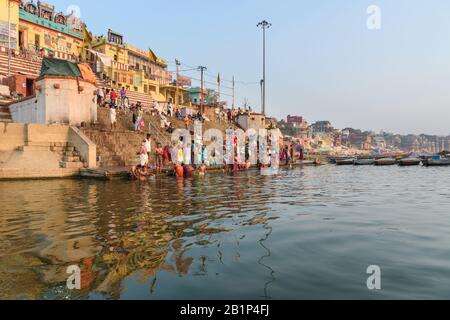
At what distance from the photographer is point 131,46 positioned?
60.6 m

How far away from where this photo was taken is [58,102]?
19.9 meters

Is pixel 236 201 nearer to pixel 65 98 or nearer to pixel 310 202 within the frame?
pixel 310 202

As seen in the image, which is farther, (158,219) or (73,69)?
(73,69)

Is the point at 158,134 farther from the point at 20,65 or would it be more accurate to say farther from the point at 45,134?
the point at 20,65

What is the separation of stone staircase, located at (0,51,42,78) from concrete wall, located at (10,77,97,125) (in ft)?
47.7

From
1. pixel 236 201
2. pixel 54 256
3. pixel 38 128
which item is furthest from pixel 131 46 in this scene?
pixel 54 256

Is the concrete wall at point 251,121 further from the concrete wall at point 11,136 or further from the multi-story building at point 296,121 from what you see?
the multi-story building at point 296,121

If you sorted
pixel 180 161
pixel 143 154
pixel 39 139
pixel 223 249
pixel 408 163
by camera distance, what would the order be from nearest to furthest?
pixel 223 249 → pixel 143 154 → pixel 39 139 → pixel 180 161 → pixel 408 163

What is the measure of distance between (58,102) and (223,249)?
723 inches

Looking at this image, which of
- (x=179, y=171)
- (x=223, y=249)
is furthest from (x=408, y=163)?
(x=223, y=249)

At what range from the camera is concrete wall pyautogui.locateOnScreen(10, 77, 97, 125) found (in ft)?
64.9

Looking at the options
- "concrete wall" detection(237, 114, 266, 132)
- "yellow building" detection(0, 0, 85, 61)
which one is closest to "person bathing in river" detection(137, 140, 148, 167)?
"yellow building" detection(0, 0, 85, 61)

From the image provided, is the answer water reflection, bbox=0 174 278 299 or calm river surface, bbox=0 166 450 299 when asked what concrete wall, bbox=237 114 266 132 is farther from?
calm river surface, bbox=0 166 450 299
